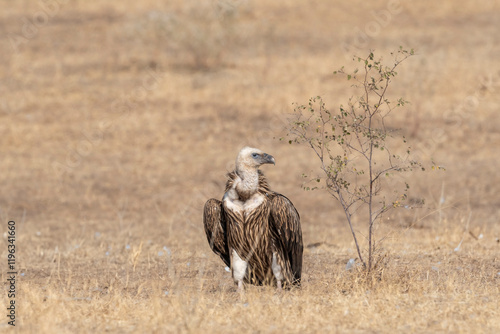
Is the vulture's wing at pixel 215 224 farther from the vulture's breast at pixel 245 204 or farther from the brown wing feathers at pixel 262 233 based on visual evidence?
the vulture's breast at pixel 245 204

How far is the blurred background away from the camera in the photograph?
13.9 m

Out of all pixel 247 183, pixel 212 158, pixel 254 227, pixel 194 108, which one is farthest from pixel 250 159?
pixel 194 108

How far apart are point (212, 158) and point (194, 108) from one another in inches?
145

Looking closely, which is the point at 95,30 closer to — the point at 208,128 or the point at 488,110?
the point at 208,128

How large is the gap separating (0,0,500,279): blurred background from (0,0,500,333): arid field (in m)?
0.08

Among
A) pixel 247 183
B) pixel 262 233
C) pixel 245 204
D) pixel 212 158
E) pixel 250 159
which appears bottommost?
pixel 212 158

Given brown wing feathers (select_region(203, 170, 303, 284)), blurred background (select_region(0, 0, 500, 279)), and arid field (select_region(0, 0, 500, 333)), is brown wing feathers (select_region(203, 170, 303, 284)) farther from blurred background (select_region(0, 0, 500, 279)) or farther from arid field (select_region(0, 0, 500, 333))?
blurred background (select_region(0, 0, 500, 279))

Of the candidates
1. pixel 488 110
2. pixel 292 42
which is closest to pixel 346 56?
pixel 292 42

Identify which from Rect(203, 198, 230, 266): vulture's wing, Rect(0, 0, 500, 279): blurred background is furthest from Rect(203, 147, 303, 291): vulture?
Rect(0, 0, 500, 279): blurred background

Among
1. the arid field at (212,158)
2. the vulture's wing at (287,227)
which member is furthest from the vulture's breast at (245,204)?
the arid field at (212,158)

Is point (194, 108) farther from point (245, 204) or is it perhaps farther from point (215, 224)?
point (245, 204)

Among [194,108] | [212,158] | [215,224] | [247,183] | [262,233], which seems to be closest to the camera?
[247,183]

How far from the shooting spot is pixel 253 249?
7.45 m

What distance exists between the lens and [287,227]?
737 cm
